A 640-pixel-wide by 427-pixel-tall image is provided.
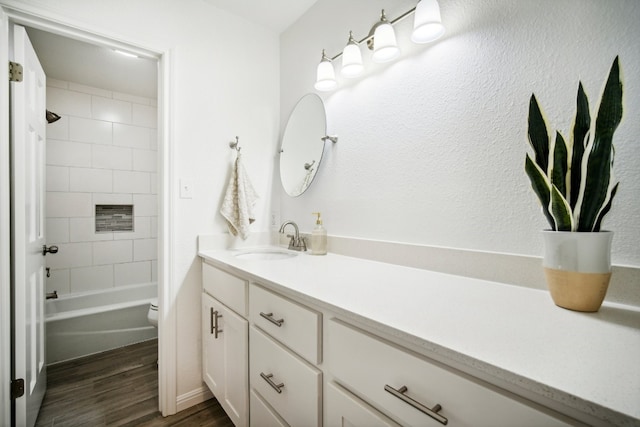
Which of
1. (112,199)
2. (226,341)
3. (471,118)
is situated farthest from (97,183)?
(471,118)

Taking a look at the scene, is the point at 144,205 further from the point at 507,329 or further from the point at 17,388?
the point at 507,329

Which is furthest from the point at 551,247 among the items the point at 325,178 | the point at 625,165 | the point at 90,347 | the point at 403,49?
the point at 90,347

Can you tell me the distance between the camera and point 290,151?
1798mm

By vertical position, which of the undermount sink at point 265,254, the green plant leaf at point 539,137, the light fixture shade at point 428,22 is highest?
the light fixture shade at point 428,22

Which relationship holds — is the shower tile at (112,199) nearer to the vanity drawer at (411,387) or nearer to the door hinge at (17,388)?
the door hinge at (17,388)

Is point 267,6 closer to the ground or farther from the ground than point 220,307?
farther from the ground

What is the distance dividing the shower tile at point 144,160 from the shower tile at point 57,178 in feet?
1.77

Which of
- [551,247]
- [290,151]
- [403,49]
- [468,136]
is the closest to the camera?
[551,247]

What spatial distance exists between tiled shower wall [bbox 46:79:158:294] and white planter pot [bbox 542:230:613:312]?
10.6ft

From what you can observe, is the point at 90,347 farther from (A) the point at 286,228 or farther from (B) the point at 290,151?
(B) the point at 290,151

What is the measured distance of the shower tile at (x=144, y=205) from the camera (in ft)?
9.39

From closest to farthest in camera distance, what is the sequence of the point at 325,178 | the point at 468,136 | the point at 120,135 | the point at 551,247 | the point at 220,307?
the point at 551,247 < the point at 468,136 < the point at 220,307 < the point at 325,178 < the point at 120,135

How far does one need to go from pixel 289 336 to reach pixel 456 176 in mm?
798

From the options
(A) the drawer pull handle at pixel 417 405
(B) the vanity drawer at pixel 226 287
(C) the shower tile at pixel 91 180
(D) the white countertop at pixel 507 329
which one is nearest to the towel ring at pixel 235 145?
(B) the vanity drawer at pixel 226 287
